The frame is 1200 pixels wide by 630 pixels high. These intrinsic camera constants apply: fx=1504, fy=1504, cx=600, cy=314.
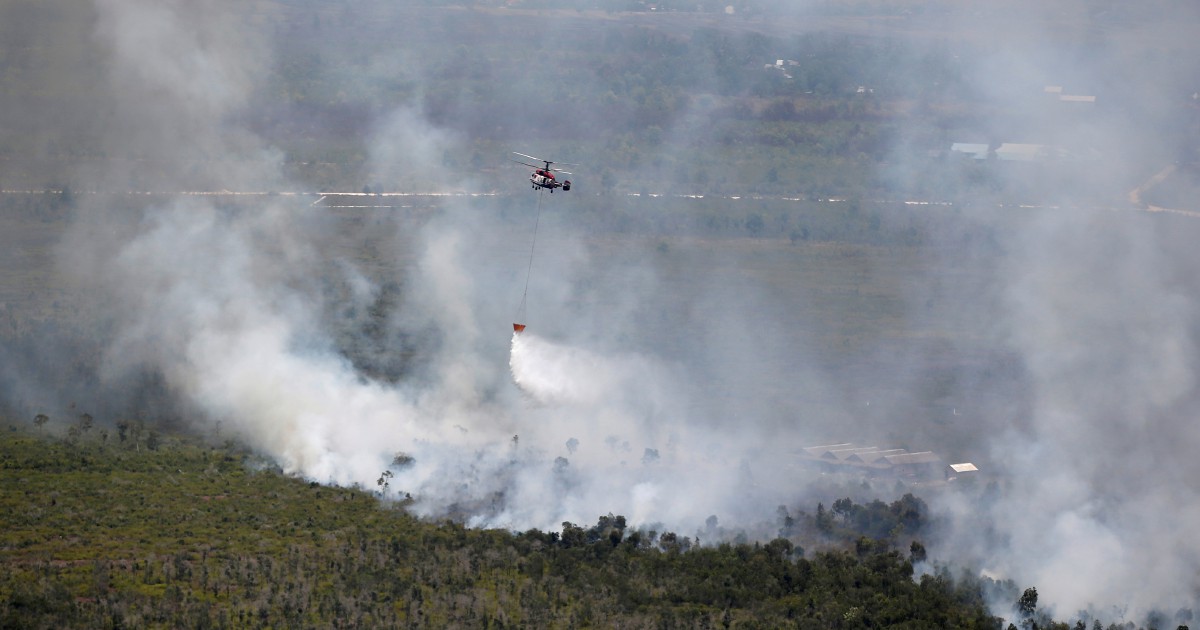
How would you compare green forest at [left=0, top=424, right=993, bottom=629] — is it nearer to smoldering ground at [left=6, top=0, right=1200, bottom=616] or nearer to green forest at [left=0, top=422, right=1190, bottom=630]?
green forest at [left=0, top=422, right=1190, bottom=630]

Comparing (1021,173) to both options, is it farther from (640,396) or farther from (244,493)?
(244,493)

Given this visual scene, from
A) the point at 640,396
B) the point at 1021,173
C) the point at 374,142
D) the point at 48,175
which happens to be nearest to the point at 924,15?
the point at 1021,173

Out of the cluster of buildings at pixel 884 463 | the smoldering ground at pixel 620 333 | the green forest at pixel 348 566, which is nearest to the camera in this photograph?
the green forest at pixel 348 566

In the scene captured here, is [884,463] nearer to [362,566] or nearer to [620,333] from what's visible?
[620,333]

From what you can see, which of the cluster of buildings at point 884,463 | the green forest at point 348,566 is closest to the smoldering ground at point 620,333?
the cluster of buildings at point 884,463

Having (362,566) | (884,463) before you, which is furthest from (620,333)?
(362,566)

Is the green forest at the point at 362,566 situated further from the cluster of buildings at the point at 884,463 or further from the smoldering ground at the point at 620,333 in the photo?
the cluster of buildings at the point at 884,463

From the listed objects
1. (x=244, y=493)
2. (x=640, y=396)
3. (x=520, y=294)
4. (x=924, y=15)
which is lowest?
(x=244, y=493)

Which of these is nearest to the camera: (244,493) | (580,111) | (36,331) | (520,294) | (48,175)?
(244,493)
